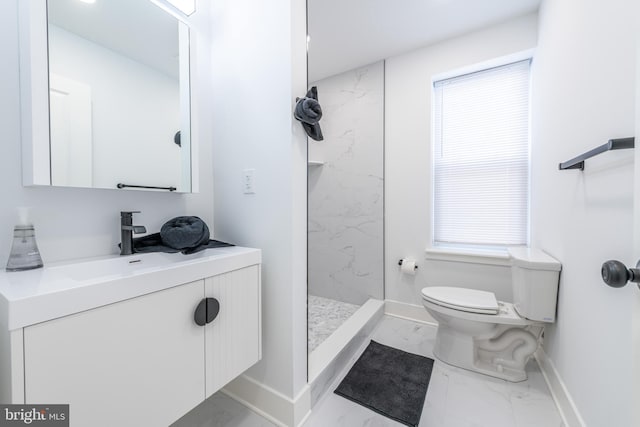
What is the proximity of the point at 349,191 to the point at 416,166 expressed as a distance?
673 millimetres

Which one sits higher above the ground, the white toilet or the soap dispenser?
the soap dispenser

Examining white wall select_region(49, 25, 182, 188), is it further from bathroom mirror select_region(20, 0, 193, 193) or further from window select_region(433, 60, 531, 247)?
window select_region(433, 60, 531, 247)

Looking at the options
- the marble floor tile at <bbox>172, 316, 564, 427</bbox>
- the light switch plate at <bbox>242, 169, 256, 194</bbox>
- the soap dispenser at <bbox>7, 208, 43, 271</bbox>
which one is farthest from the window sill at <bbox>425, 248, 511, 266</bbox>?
the soap dispenser at <bbox>7, 208, 43, 271</bbox>

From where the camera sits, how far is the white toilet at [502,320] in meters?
1.45

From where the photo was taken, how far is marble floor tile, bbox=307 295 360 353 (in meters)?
1.97

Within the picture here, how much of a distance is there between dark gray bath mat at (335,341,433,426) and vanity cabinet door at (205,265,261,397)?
2.17 feet

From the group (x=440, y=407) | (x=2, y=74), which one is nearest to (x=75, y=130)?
(x=2, y=74)

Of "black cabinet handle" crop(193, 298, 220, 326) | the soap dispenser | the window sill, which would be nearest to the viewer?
the soap dispenser

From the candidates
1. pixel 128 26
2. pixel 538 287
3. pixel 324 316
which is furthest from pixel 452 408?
pixel 128 26

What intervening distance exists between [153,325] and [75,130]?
2.63 ft

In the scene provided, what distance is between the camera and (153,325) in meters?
0.80

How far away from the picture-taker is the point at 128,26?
44.0 inches

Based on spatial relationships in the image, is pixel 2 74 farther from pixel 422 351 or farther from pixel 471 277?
pixel 471 277

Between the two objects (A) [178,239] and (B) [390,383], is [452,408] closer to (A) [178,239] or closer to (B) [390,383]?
(B) [390,383]
